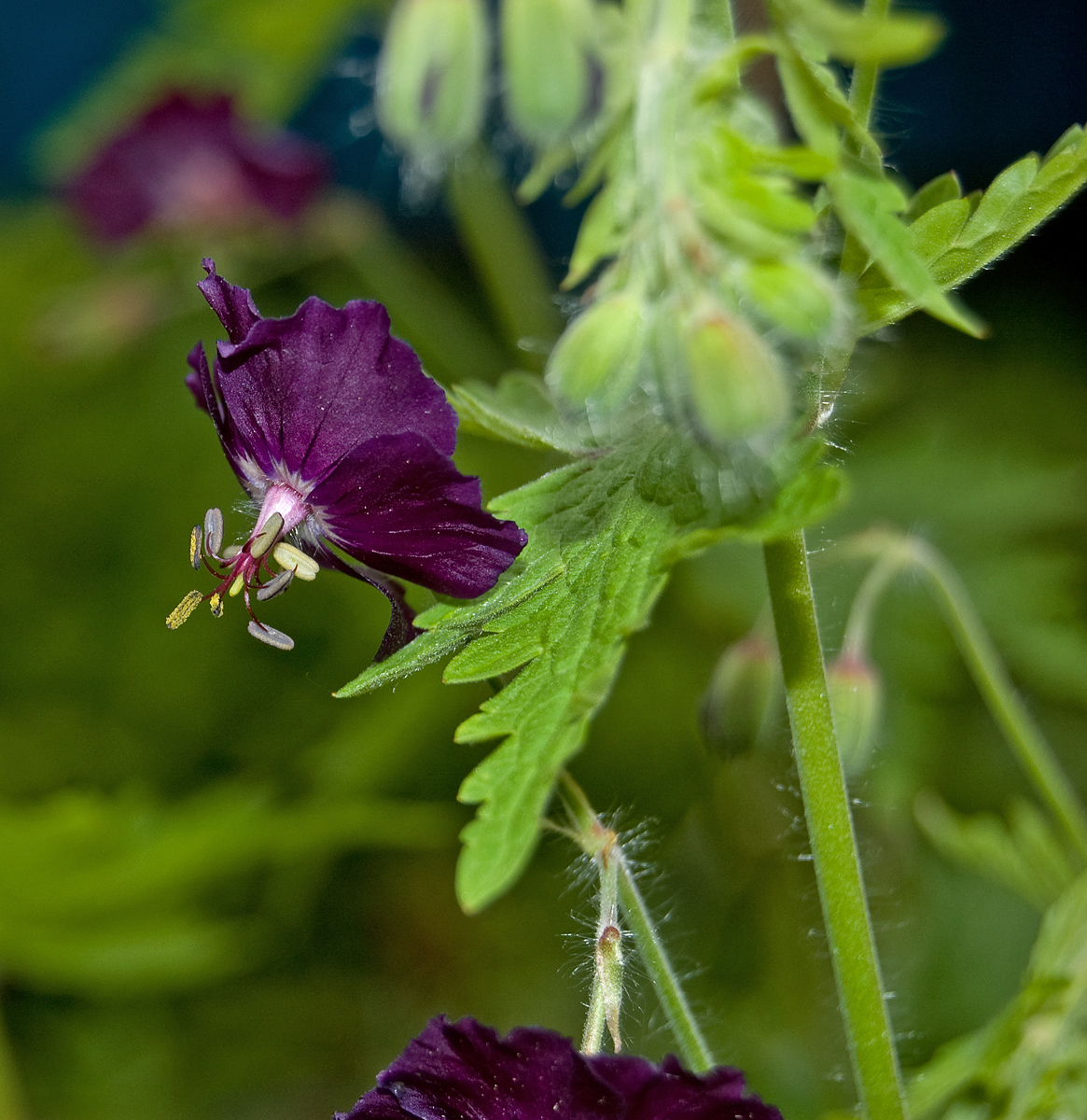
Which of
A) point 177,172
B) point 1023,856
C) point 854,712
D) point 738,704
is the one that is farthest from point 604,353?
point 177,172

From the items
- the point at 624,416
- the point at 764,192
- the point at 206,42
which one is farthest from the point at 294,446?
the point at 206,42

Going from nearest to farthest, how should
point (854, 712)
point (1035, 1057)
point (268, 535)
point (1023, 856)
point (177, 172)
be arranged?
point (268, 535)
point (1035, 1057)
point (854, 712)
point (1023, 856)
point (177, 172)

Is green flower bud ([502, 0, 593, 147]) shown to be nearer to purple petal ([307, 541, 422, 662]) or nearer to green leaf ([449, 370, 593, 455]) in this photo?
green leaf ([449, 370, 593, 455])

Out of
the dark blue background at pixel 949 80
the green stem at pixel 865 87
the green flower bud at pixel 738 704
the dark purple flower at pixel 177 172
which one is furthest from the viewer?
the dark blue background at pixel 949 80

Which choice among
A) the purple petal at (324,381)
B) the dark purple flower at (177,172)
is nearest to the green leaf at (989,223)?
the purple petal at (324,381)

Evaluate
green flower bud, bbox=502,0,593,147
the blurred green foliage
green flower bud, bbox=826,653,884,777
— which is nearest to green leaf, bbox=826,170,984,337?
green flower bud, bbox=502,0,593,147

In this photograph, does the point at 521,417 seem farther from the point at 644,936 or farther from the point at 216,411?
the point at 644,936

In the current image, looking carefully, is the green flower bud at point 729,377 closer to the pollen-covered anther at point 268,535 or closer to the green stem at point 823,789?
the green stem at point 823,789
